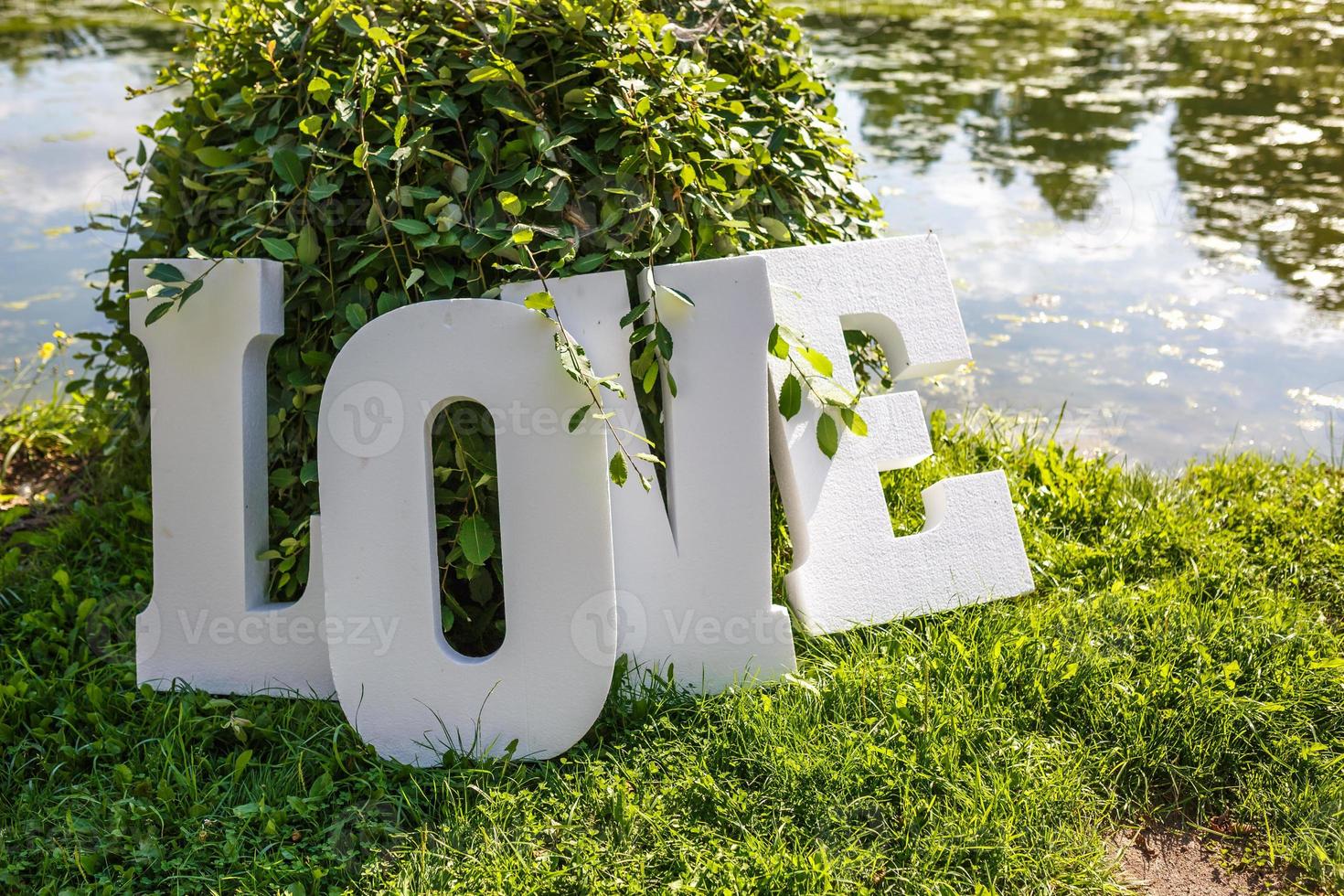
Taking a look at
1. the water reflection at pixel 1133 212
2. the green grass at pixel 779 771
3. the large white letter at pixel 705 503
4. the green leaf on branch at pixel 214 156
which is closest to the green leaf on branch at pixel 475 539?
the large white letter at pixel 705 503

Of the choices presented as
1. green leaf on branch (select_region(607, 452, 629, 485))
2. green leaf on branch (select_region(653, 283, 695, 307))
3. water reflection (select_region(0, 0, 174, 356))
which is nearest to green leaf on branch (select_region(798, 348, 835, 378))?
green leaf on branch (select_region(653, 283, 695, 307))

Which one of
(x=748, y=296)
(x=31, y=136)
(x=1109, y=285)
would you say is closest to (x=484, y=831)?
(x=748, y=296)

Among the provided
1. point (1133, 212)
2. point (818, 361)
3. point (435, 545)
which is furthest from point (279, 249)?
point (1133, 212)

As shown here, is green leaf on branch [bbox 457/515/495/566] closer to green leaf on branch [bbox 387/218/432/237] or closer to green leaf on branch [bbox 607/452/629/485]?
green leaf on branch [bbox 607/452/629/485]

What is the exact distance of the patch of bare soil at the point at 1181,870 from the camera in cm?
179

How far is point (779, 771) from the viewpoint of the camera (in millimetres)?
1862

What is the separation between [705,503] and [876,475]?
0.45 metres

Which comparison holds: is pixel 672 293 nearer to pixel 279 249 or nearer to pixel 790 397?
pixel 790 397

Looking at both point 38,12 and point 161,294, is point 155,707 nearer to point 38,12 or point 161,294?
point 161,294

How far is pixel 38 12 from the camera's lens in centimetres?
1090

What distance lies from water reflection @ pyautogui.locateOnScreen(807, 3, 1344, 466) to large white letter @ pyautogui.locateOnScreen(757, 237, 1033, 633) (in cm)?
152

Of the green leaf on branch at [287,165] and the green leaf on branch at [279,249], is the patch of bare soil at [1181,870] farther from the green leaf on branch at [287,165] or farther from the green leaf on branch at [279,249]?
the green leaf on branch at [287,165]

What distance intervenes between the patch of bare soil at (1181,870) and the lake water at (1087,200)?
1968mm

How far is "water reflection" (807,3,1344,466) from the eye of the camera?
4012 millimetres
